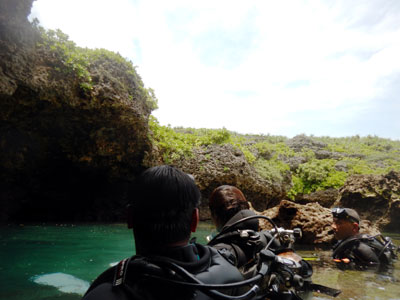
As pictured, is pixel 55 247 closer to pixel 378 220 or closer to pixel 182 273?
pixel 182 273

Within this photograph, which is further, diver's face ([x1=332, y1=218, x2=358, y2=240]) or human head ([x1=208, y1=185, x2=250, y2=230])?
diver's face ([x1=332, y1=218, x2=358, y2=240])

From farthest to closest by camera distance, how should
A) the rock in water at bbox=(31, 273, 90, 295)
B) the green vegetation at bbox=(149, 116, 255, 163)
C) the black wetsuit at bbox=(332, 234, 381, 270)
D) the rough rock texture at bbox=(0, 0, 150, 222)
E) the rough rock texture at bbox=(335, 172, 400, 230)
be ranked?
the rough rock texture at bbox=(335, 172, 400, 230), the green vegetation at bbox=(149, 116, 255, 163), the rough rock texture at bbox=(0, 0, 150, 222), the black wetsuit at bbox=(332, 234, 381, 270), the rock in water at bbox=(31, 273, 90, 295)

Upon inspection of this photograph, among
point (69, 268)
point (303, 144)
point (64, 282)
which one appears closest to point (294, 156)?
point (303, 144)

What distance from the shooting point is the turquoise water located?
13.2ft

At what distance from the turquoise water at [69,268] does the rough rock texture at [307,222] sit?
56cm

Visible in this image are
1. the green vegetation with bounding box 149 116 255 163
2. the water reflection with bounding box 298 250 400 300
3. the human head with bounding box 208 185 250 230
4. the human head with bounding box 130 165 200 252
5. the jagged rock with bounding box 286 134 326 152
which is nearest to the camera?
the human head with bounding box 130 165 200 252

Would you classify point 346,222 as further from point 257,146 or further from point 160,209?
point 257,146

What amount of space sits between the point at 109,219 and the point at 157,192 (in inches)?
472

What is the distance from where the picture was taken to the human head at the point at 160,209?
4.29ft

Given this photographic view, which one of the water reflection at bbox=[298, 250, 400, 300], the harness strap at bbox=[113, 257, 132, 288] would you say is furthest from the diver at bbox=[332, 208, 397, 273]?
the harness strap at bbox=[113, 257, 132, 288]

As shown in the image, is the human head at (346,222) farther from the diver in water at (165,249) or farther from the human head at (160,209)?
the human head at (160,209)

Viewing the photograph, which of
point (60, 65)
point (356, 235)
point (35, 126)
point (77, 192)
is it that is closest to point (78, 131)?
point (35, 126)

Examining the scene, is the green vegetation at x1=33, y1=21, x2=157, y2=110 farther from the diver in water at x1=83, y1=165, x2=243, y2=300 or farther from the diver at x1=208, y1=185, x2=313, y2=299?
the diver in water at x1=83, y1=165, x2=243, y2=300

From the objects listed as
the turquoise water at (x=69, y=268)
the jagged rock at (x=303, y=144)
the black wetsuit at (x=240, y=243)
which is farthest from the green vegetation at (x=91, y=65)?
the jagged rock at (x=303, y=144)
